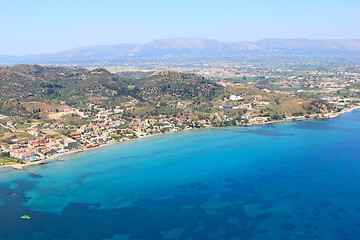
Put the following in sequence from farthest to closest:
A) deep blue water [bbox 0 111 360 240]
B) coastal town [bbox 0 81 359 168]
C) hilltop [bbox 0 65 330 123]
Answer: hilltop [bbox 0 65 330 123] → coastal town [bbox 0 81 359 168] → deep blue water [bbox 0 111 360 240]

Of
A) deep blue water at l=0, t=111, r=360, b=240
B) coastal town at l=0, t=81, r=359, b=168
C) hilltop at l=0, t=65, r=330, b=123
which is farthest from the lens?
hilltop at l=0, t=65, r=330, b=123

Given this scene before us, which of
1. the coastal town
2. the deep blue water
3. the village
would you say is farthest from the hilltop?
the deep blue water

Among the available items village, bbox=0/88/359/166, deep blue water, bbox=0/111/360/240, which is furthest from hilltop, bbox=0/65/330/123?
deep blue water, bbox=0/111/360/240

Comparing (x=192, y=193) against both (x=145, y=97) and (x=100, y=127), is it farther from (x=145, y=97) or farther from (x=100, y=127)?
(x=145, y=97)

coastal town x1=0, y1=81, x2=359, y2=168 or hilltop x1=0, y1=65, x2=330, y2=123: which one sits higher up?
hilltop x1=0, y1=65, x2=330, y2=123

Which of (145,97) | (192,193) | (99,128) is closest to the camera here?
(192,193)

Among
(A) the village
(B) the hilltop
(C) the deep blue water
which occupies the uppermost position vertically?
(B) the hilltop

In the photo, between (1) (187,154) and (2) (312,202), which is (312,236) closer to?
(2) (312,202)

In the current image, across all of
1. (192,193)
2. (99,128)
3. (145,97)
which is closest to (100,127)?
(99,128)

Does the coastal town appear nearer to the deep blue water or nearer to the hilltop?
the hilltop

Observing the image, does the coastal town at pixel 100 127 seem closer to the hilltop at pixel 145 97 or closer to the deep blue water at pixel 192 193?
the hilltop at pixel 145 97

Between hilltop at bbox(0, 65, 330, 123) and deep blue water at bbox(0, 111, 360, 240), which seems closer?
deep blue water at bbox(0, 111, 360, 240)
